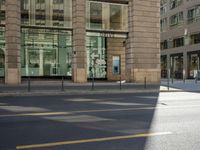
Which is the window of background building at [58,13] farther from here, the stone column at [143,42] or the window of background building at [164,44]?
the window of background building at [164,44]

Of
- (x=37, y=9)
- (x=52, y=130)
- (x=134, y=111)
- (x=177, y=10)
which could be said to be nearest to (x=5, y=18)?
(x=37, y=9)

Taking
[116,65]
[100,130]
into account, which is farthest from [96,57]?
[100,130]

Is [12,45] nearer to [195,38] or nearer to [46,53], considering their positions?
[46,53]

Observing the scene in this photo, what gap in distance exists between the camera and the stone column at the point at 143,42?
31094 mm

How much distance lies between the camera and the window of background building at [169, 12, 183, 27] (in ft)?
189

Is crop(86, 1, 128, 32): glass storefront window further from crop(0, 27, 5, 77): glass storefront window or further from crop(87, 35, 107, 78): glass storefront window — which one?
crop(0, 27, 5, 77): glass storefront window

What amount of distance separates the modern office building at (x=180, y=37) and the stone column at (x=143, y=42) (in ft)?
60.7

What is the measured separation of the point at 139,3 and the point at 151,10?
1.46 m

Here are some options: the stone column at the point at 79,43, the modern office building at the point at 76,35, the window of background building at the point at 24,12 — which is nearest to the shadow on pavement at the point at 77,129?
the stone column at the point at 79,43

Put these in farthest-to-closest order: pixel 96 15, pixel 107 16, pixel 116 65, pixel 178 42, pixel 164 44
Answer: pixel 164 44, pixel 178 42, pixel 116 65, pixel 107 16, pixel 96 15

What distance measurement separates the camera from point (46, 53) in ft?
108

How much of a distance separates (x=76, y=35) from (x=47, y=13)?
11.7 feet

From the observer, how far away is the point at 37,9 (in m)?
30.1

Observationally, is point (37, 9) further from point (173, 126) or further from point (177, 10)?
point (177, 10)
